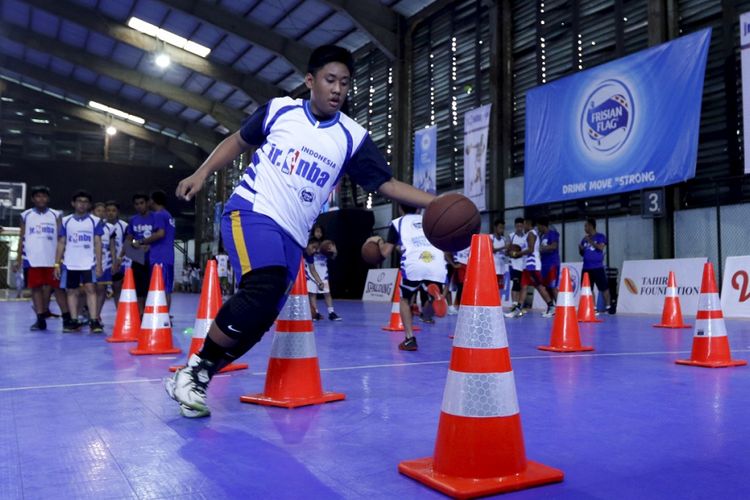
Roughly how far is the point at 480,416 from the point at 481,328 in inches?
11.5

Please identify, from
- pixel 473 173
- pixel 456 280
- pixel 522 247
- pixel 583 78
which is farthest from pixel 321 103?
pixel 473 173

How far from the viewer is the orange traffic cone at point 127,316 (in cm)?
708

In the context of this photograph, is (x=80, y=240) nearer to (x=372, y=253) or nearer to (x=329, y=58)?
(x=372, y=253)

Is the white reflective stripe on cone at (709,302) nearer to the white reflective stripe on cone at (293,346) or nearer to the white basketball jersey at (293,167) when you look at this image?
the white reflective stripe on cone at (293,346)

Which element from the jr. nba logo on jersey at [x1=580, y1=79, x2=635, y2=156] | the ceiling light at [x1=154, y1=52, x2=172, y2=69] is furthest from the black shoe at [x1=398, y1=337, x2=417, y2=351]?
the ceiling light at [x1=154, y1=52, x2=172, y2=69]

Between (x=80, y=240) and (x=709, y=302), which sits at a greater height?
(x=80, y=240)

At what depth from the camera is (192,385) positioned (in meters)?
3.11

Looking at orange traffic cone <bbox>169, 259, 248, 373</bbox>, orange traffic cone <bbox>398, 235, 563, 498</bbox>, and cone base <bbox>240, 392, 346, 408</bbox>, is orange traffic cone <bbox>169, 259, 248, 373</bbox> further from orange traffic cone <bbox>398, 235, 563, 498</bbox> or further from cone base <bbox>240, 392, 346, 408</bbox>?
orange traffic cone <bbox>398, 235, 563, 498</bbox>

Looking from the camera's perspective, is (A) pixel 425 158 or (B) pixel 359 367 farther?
(A) pixel 425 158

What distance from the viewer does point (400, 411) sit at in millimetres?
3316

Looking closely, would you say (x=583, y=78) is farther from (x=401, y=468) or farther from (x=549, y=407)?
(x=401, y=468)

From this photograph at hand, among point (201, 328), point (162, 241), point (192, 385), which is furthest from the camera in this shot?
point (162, 241)

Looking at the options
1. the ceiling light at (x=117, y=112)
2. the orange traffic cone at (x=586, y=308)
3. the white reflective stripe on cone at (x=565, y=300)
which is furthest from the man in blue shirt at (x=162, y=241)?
the ceiling light at (x=117, y=112)

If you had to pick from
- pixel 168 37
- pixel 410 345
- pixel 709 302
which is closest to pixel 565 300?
pixel 709 302
